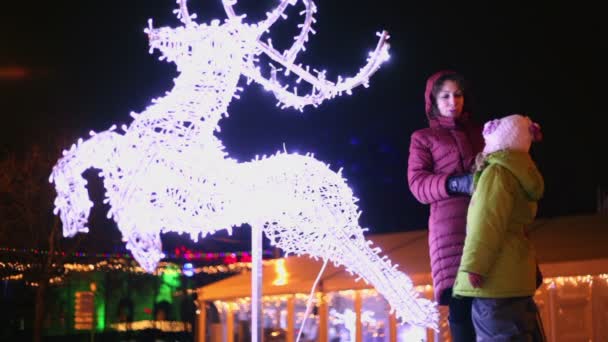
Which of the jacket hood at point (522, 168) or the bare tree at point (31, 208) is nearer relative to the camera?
the jacket hood at point (522, 168)

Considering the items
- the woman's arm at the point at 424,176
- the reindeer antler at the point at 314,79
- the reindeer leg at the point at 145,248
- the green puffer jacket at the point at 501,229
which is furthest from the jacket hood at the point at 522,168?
the reindeer leg at the point at 145,248

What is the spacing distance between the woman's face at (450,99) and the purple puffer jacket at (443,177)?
3 centimetres

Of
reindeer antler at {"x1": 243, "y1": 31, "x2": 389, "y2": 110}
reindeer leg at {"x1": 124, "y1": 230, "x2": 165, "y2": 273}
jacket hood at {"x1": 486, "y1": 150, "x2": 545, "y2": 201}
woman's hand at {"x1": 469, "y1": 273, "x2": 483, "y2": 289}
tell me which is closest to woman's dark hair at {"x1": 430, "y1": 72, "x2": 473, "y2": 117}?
Answer: reindeer antler at {"x1": 243, "y1": 31, "x2": 389, "y2": 110}

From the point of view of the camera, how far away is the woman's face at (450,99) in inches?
116

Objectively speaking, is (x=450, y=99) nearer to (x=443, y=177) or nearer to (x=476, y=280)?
(x=443, y=177)

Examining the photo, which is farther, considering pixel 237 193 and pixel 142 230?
pixel 237 193

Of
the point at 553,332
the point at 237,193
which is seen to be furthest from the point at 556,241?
the point at 237,193

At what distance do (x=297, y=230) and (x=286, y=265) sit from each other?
16.6 ft

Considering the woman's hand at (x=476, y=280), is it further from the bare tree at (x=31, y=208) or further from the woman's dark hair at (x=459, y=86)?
the bare tree at (x=31, y=208)

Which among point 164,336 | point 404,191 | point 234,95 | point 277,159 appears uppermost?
point 404,191

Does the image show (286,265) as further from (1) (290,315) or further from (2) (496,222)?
(2) (496,222)

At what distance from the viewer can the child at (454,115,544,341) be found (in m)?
2.37

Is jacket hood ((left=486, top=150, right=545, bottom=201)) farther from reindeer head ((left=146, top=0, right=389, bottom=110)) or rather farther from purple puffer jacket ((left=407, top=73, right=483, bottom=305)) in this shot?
reindeer head ((left=146, top=0, right=389, bottom=110))

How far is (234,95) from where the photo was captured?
3.05 meters
